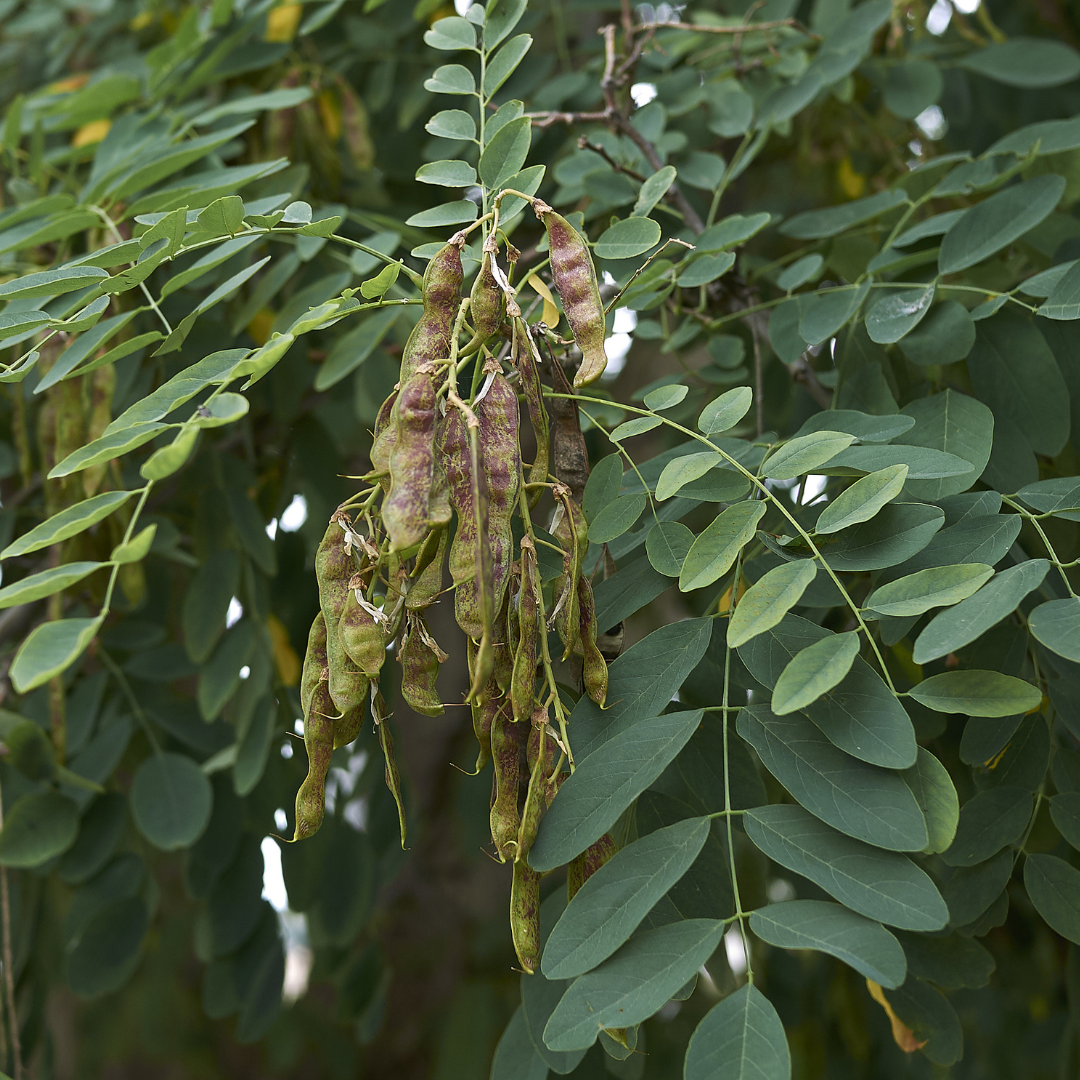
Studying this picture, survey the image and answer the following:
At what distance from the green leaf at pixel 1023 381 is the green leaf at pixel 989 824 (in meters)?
0.30

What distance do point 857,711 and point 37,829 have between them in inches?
37.3

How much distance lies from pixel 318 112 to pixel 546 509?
2.27 ft

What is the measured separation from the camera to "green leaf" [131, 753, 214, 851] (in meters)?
1.08

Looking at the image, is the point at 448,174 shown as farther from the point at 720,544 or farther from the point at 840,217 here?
the point at 840,217

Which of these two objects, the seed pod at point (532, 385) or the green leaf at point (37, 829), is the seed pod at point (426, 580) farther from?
the green leaf at point (37, 829)

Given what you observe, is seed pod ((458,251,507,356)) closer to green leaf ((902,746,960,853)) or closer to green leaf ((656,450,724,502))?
green leaf ((656,450,724,502))

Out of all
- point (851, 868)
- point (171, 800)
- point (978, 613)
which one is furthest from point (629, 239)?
point (171, 800)

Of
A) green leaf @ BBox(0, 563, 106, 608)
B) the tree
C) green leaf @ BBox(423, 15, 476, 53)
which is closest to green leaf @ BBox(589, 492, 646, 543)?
the tree

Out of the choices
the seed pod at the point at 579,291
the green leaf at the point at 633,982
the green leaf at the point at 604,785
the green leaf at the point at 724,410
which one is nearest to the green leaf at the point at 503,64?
the seed pod at the point at 579,291

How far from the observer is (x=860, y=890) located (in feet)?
1.77

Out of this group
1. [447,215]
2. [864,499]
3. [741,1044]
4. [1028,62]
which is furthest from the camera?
[1028,62]

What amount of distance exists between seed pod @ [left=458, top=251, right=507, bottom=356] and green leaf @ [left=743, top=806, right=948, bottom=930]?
14.4 inches

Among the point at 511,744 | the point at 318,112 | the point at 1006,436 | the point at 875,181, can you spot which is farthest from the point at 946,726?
the point at 318,112

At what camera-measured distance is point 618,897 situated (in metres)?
0.58
